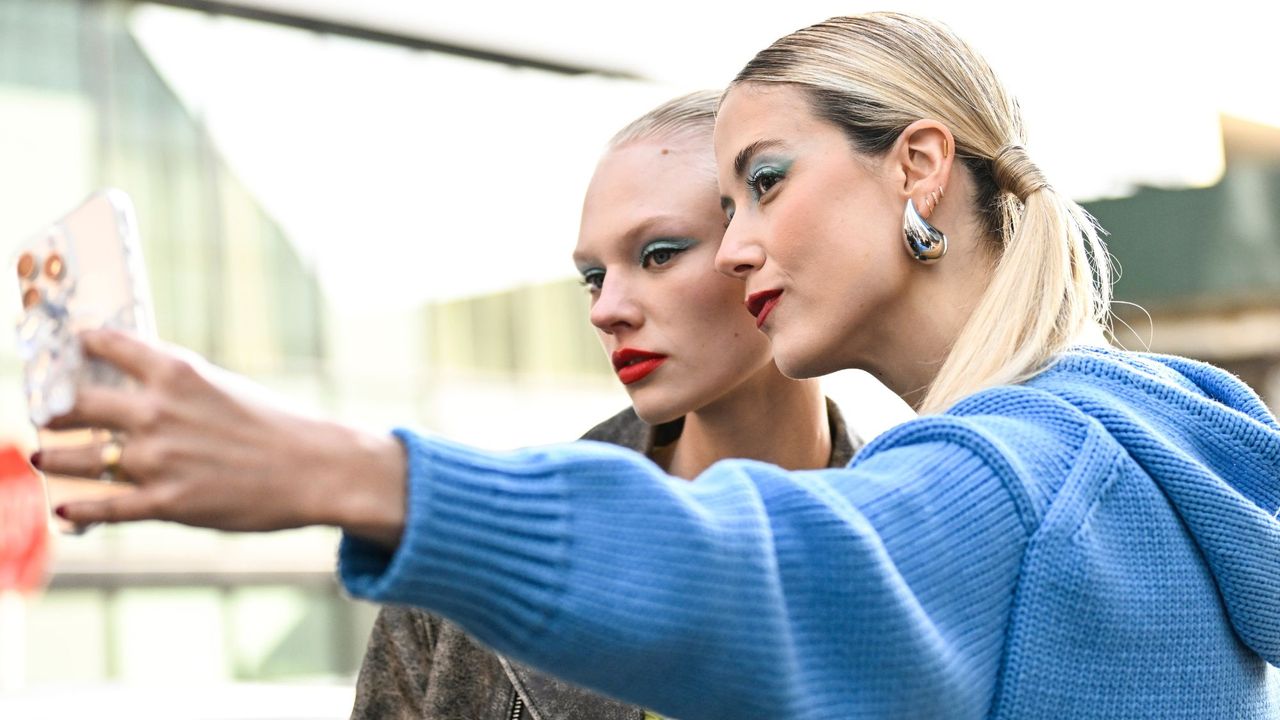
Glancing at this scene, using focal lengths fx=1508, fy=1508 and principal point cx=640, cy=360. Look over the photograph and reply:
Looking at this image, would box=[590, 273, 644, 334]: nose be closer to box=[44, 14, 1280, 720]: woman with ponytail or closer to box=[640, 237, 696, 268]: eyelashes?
box=[640, 237, 696, 268]: eyelashes

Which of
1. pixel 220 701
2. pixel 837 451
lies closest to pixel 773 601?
pixel 837 451

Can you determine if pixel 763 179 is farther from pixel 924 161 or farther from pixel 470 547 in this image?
pixel 470 547

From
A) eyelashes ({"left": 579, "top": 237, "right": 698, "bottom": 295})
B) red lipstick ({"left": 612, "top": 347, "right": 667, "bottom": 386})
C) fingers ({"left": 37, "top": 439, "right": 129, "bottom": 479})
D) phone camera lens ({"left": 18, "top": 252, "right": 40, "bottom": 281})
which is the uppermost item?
phone camera lens ({"left": 18, "top": 252, "right": 40, "bottom": 281})

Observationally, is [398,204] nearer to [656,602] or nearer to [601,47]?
[601,47]

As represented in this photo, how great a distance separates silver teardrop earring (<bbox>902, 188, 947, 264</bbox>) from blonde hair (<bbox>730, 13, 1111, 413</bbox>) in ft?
0.27

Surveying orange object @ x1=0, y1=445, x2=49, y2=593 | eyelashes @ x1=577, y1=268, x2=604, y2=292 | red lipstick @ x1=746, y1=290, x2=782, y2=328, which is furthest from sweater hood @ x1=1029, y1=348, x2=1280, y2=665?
orange object @ x1=0, y1=445, x2=49, y2=593

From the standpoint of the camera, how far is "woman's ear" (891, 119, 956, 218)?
6.38 ft

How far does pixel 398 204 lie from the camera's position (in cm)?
1588

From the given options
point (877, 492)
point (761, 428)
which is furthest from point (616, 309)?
point (877, 492)

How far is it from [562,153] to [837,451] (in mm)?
14323

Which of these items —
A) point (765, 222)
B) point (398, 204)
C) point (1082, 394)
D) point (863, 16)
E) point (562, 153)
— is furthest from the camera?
point (562, 153)

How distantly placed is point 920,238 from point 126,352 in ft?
3.70

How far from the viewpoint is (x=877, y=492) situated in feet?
4.29

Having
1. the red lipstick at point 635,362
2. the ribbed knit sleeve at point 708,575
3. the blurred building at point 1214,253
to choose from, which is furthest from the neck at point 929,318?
the blurred building at point 1214,253
